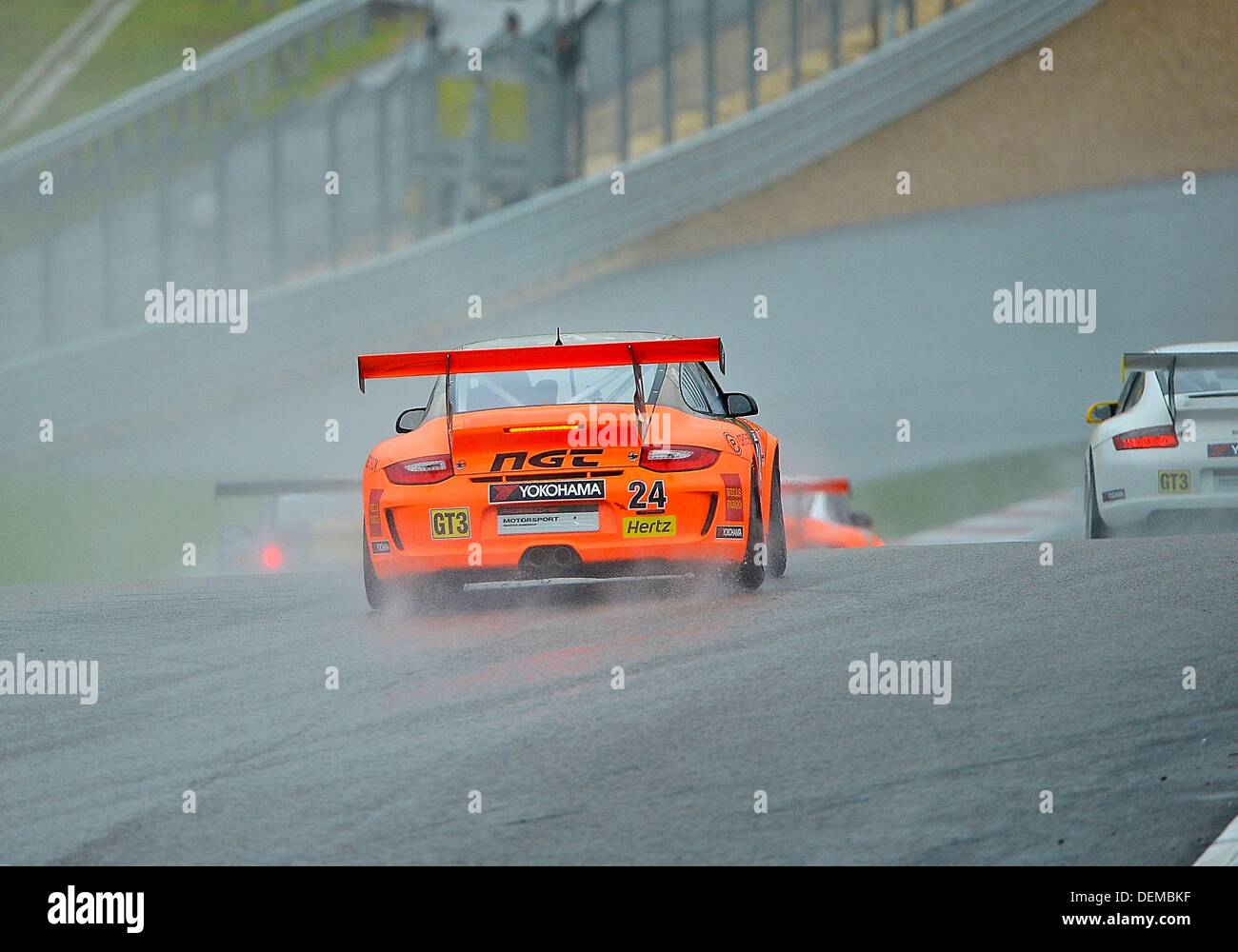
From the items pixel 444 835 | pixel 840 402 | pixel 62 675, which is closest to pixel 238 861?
pixel 444 835

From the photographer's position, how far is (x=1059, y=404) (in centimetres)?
1925

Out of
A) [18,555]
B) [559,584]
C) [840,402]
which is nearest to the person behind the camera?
[559,584]

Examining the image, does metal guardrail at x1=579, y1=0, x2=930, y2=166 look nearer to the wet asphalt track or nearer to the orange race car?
the wet asphalt track

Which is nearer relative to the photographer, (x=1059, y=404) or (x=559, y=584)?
(x=559, y=584)

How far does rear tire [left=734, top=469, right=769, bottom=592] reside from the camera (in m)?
8.09

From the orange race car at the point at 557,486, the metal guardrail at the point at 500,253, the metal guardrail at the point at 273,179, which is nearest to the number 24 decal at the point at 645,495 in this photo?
the orange race car at the point at 557,486

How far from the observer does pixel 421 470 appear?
7.81 m

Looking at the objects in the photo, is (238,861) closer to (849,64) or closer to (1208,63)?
(849,64)

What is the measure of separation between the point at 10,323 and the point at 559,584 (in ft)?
27.1

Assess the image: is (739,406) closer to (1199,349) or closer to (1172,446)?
(1172,446)

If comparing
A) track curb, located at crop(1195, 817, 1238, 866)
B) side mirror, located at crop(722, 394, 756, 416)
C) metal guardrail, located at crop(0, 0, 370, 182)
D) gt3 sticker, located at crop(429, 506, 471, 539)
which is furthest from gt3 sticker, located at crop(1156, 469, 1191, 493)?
metal guardrail, located at crop(0, 0, 370, 182)

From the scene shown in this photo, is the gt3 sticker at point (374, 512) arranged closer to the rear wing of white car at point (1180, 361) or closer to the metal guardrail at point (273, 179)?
the rear wing of white car at point (1180, 361)

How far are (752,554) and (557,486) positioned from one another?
1102 mm
